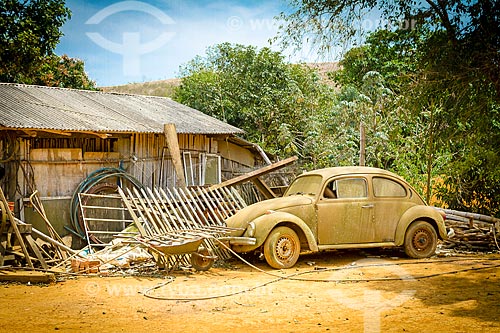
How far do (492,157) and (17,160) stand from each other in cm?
1003

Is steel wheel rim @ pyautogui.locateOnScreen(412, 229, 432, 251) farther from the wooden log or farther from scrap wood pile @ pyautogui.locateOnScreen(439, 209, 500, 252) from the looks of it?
the wooden log

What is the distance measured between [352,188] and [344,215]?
2.02ft

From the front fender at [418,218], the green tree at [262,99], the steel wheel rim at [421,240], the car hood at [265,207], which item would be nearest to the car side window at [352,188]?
the car hood at [265,207]

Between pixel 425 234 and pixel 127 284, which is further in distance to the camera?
pixel 425 234

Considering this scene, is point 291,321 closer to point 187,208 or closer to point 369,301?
point 369,301

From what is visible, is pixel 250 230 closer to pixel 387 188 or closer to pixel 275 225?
pixel 275 225

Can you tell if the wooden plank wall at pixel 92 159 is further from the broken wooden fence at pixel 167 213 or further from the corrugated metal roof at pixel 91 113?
the broken wooden fence at pixel 167 213

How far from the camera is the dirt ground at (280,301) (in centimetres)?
583

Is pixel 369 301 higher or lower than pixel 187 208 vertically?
lower

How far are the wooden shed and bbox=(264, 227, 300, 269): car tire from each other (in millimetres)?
5514

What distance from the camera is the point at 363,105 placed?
66.1ft

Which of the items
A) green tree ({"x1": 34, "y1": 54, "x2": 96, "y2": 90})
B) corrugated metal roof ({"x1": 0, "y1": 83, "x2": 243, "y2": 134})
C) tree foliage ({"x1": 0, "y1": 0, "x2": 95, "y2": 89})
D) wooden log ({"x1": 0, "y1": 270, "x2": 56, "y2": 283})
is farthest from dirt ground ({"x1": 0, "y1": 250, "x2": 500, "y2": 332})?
green tree ({"x1": 34, "y1": 54, "x2": 96, "y2": 90})

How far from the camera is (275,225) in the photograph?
9.41 m

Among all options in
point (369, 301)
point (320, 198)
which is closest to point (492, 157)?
point (320, 198)
